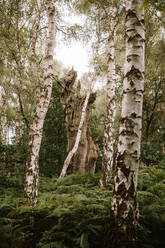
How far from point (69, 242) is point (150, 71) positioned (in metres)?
12.8

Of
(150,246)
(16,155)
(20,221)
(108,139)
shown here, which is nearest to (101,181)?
(108,139)

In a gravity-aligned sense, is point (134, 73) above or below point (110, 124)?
above

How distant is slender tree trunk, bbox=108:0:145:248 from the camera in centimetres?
218

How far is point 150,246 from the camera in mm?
2129

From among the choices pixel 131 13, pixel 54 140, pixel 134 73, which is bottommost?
pixel 54 140

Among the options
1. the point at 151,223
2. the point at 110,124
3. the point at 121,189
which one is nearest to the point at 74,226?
the point at 121,189

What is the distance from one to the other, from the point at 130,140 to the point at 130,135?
7cm

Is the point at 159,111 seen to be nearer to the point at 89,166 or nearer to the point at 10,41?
the point at 89,166

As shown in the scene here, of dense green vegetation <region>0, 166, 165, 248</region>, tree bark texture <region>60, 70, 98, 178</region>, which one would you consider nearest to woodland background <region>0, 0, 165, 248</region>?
dense green vegetation <region>0, 166, 165, 248</region>

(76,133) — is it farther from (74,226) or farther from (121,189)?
(121,189)

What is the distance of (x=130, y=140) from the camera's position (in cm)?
233

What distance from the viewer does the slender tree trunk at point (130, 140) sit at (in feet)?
7.16

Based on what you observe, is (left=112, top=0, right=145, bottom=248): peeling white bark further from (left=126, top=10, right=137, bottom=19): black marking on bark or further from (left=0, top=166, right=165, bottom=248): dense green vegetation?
(left=0, top=166, right=165, bottom=248): dense green vegetation

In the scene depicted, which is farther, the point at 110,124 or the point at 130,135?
the point at 110,124
